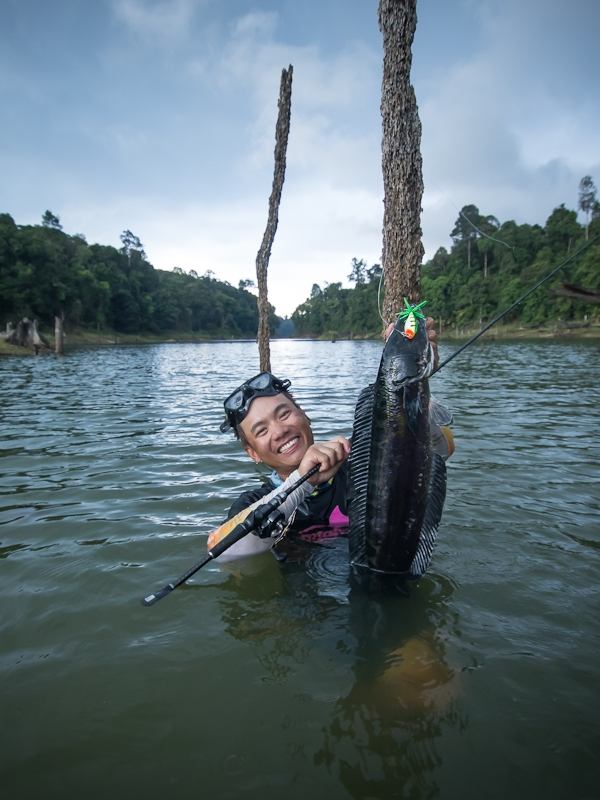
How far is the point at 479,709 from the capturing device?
2596mm

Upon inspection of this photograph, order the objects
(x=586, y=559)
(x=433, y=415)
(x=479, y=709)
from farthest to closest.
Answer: (x=586, y=559) < (x=433, y=415) < (x=479, y=709)

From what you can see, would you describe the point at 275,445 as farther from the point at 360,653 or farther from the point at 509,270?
the point at 509,270

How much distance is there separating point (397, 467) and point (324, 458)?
0.47 m

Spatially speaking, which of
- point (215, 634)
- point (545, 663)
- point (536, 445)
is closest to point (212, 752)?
point (215, 634)

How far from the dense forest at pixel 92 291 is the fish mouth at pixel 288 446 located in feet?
240

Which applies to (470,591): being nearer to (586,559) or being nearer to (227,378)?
(586,559)

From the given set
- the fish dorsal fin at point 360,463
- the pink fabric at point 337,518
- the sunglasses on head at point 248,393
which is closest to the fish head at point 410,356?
the fish dorsal fin at point 360,463

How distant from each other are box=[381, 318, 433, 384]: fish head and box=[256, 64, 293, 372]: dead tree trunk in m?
9.68

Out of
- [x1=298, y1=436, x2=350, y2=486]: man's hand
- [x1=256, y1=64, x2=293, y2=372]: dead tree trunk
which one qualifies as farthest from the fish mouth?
[x1=256, y1=64, x2=293, y2=372]: dead tree trunk

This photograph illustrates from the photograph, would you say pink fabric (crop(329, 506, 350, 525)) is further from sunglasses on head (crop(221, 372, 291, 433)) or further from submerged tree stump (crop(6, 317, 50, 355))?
submerged tree stump (crop(6, 317, 50, 355))

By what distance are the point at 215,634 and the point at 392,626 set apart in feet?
4.20

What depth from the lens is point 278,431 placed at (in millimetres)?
3914

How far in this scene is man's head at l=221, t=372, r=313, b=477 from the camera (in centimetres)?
392

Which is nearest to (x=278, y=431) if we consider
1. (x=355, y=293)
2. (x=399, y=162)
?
(x=399, y=162)
